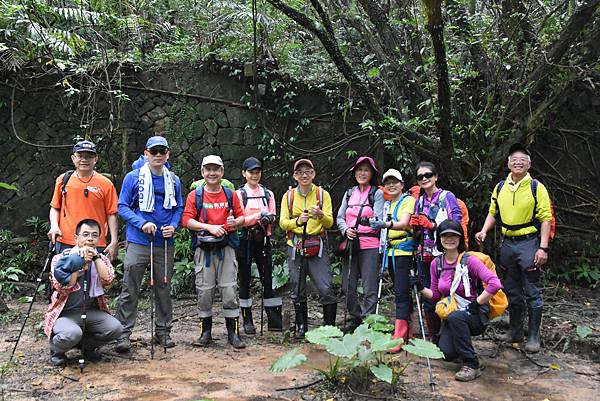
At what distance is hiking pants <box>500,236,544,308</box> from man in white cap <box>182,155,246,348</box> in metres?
2.64

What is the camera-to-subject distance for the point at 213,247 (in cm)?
499

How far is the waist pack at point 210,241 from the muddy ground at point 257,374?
979mm

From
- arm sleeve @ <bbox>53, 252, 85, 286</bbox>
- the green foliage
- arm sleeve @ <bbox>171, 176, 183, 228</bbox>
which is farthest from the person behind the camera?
arm sleeve @ <bbox>171, 176, 183, 228</bbox>

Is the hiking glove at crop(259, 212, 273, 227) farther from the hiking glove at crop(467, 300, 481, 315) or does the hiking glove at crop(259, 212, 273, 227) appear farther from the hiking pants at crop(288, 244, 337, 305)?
the hiking glove at crop(467, 300, 481, 315)

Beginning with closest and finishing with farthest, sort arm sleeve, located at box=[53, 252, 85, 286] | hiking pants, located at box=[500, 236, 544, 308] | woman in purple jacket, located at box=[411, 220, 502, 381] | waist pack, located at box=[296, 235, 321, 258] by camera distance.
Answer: arm sleeve, located at box=[53, 252, 85, 286]
woman in purple jacket, located at box=[411, 220, 502, 381]
hiking pants, located at box=[500, 236, 544, 308]
waist pack, located at box=[296, 235, 321, 258]

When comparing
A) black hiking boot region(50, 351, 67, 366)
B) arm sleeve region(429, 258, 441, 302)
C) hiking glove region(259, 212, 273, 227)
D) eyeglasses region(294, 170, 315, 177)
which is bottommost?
black hiking boot region(50, 351, 67, 366)

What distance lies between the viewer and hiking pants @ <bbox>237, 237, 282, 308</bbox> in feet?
17.9

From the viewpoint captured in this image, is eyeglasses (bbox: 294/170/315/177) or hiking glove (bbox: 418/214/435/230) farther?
eyeglasses (bbox: 294/170/315/177)

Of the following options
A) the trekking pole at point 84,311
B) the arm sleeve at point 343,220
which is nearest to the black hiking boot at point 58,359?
the trekking pole at point 84,311

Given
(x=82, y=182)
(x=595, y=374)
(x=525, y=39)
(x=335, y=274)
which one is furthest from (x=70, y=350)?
(x=525, y=39)

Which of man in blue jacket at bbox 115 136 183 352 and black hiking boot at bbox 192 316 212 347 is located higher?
man in blue jacket at bbox 115 136 183 352

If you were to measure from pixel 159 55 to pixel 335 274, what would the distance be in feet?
15.7

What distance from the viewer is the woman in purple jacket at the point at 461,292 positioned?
14.0 feet

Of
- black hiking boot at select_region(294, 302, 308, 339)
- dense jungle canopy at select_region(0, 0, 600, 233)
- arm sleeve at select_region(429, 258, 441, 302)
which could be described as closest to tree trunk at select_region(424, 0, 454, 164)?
dense jungle canopy at select_region(0, 0, 600, 233)
